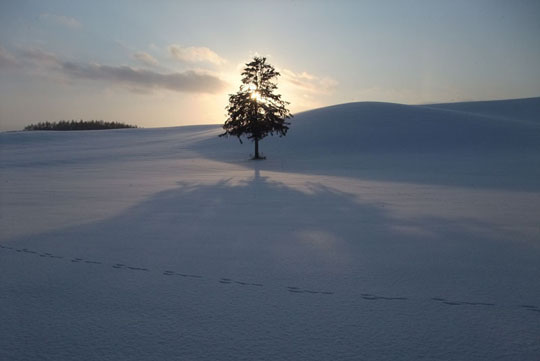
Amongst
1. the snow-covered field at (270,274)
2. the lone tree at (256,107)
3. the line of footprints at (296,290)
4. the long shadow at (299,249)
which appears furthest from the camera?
the lone tree at (256,107)

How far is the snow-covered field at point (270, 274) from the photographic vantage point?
2.98 metres

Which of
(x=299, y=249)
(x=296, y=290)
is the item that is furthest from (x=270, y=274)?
(x=299, y=249)

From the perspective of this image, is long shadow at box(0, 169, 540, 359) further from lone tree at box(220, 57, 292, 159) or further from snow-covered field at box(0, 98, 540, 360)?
lone tree at box(220, 57, 292, 159)

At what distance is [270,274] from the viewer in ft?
14.7

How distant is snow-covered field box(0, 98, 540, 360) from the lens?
2.98 meters

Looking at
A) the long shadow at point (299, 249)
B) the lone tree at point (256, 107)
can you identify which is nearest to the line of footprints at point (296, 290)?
the long shadow at point (299, 249)

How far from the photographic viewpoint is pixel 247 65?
90.6 ft

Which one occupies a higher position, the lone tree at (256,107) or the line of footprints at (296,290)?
the lone tree at (256,107)

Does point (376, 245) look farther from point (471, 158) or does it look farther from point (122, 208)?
point (471, 158)

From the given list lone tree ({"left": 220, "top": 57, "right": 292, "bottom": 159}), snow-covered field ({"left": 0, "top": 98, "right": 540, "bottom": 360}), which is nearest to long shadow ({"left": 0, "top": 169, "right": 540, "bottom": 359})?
snow-covered field ({"left": 0, "top": 98, "right": 540, "bottom": 360})

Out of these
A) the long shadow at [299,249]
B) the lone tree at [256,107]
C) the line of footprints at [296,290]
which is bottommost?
the line of footprints at [296,290]

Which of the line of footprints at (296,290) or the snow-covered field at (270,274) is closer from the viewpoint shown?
the snow-covered field at (270,274)

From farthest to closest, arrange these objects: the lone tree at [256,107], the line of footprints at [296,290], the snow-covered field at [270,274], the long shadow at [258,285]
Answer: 1. the lone tree at [256,107]
2. the line of footprints at [296,290]
3. the long shadow at [258,285]
4. the snow-covered field at [270,274]

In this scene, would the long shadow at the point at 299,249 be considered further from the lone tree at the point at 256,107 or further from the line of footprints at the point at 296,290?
the lone tree at the point at 256,107
